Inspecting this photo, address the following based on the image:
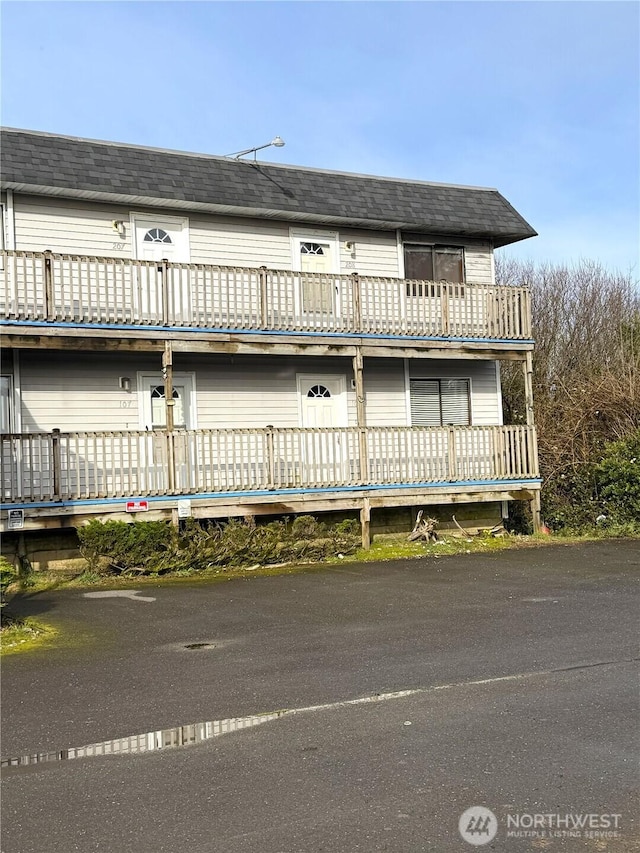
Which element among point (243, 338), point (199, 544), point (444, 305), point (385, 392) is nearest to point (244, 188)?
point (243, 338)

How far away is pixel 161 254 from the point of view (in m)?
18.3

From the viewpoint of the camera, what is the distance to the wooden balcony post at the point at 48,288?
50.4ft

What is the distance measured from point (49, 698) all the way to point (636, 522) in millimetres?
14883

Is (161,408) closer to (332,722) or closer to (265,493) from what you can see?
(265,493)

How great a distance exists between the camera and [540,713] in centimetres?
704

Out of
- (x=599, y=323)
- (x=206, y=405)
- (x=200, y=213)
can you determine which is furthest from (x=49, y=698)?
(x=599, y=323)

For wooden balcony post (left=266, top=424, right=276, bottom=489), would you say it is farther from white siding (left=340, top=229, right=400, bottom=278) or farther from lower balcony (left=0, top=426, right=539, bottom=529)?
white siding (left=340, top=229, right=400, bottom=278)

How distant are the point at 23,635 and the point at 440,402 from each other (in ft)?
41.5

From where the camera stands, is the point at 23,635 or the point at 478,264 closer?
the point at 23,635

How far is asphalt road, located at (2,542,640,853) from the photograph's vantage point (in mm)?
5043

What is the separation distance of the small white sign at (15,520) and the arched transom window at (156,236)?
19.4 feet

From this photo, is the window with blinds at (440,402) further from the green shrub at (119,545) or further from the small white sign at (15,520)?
the small white sign at (15,520)

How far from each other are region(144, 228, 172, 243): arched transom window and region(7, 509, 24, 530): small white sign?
591cm

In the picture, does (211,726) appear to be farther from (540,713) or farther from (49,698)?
(540,713)
